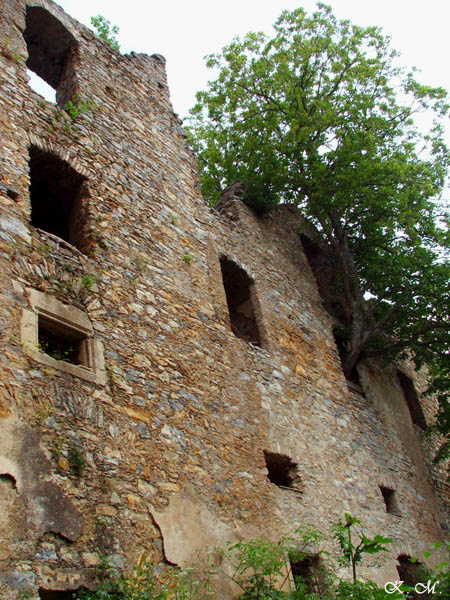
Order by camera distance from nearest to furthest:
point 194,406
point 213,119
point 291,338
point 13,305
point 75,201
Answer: point 13,305 → point 194,406 → point 75,201 → point 291,338 → point 213,119

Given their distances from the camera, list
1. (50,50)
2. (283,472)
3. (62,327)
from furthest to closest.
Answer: (50,50), (283,472), (62,327)

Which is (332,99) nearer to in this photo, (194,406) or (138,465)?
(194,406)

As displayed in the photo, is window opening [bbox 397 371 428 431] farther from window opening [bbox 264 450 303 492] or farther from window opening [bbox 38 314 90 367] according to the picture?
window opening [bbox 38 314 90 367]

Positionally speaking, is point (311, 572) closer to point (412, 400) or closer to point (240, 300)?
point (240, 300)

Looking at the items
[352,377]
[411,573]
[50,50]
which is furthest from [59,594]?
[352,377]

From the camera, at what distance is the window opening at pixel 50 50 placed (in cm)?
834

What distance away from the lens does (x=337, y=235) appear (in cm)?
1220

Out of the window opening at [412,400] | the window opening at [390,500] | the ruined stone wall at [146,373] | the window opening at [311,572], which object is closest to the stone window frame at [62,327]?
the ruined stone wall at [146,373]

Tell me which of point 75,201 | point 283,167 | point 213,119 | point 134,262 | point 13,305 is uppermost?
point 213,119

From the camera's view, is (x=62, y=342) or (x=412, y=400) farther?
(x=412, y=400)

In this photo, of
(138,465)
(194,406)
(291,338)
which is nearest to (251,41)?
(291,338)

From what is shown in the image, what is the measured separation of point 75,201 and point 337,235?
6275 mm

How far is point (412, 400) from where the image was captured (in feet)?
43.0

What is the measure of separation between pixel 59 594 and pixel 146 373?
2357mm
